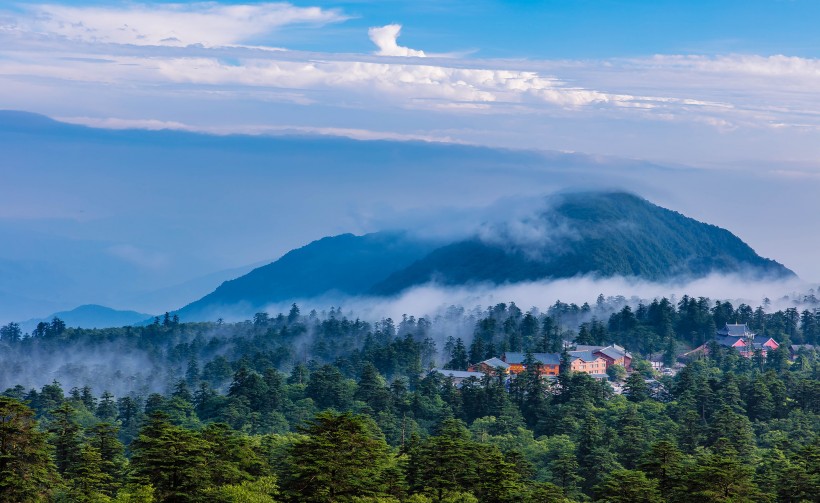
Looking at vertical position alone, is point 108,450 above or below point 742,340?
above

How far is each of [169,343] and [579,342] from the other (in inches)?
2977

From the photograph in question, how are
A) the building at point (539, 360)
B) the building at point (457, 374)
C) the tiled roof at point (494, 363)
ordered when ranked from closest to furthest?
the building at point (457, 374) → the building at point (539, 360) → the tiled roof at point (494, 363)

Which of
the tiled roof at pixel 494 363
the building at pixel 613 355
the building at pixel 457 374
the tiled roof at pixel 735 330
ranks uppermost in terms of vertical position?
the tiled roof at pixel 735 330

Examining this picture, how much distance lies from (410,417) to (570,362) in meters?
32.5

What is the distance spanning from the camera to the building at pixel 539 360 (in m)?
124

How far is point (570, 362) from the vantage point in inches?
4958

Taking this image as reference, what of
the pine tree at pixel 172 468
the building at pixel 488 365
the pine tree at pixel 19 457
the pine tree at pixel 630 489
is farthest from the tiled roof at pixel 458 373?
the pine tree at pixel 19 457

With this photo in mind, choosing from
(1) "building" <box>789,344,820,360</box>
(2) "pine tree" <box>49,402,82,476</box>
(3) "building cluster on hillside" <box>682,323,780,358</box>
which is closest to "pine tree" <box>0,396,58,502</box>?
(2) "pine tree" <box>49,402,82,476</box>

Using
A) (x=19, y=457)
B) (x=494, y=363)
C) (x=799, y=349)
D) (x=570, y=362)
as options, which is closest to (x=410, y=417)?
(x=570, y=362)

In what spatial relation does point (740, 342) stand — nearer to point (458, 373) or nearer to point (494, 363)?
point (494, 363)

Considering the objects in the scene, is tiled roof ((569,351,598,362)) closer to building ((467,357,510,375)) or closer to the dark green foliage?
building ((467,357,510,375))

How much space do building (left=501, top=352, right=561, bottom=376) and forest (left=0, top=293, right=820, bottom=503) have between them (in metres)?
3.51

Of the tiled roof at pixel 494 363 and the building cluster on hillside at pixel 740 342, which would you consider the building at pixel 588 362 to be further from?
the building cluster on hillside at pixel 740 342

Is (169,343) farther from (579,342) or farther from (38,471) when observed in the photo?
(38,471)
